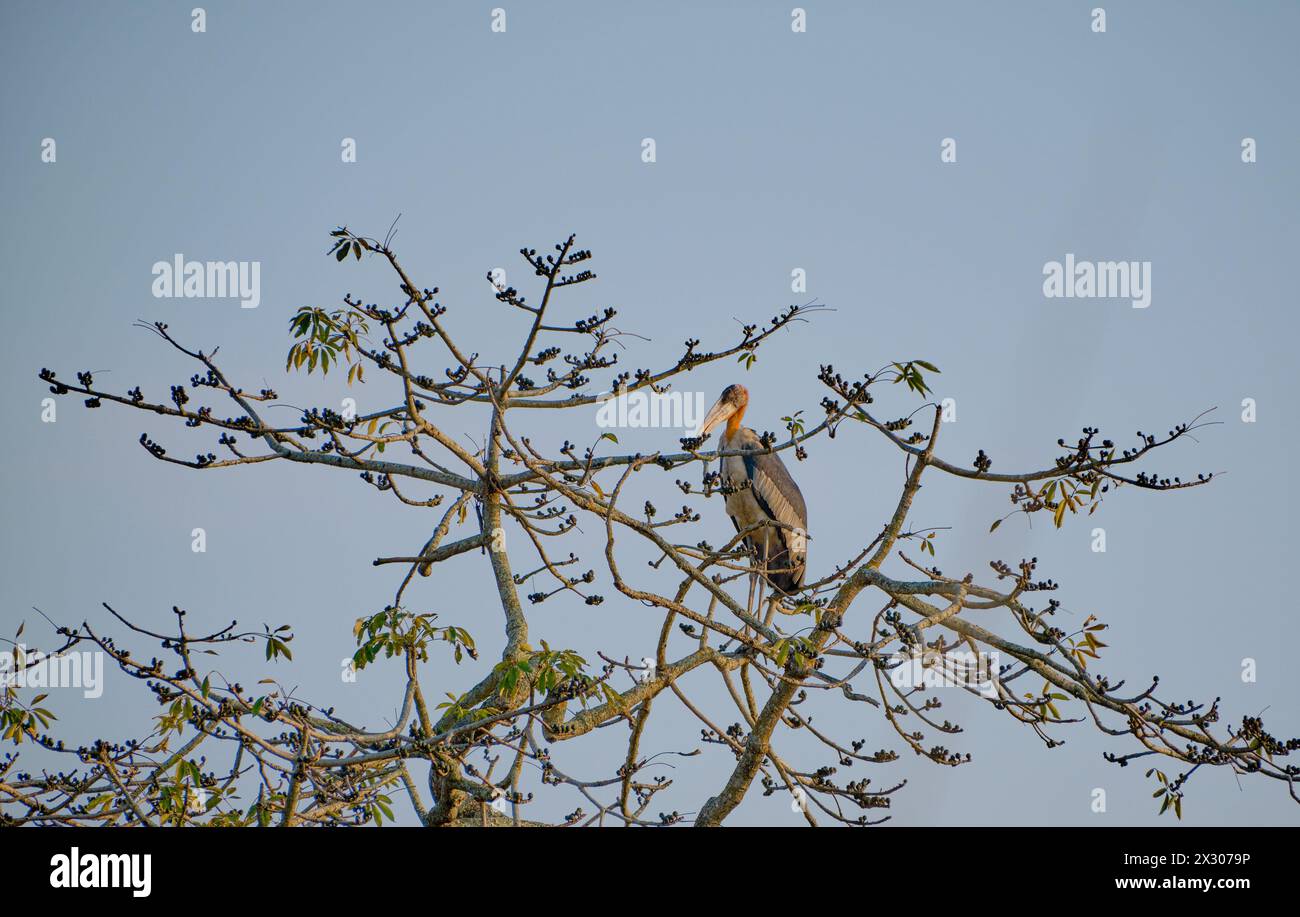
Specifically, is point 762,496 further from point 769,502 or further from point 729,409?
point 729,409

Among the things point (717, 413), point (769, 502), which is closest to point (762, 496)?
point (769, 502)

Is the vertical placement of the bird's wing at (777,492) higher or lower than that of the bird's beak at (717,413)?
lower

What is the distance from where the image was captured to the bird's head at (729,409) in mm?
13289

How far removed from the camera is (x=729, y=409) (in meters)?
13.4

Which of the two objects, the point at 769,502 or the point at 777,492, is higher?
the point at 777,492

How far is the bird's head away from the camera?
43.6ft

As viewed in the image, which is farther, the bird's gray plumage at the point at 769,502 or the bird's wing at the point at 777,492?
the bird's wing at the point at 777,492

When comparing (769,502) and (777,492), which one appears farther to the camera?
(777,492)

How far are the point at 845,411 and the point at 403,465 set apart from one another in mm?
2196

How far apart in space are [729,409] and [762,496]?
1494 mm

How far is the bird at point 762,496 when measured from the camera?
11.9 m

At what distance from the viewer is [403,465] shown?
6.53 metres
